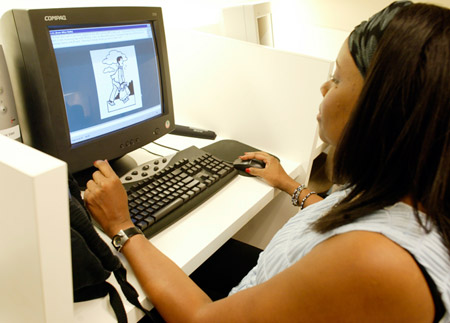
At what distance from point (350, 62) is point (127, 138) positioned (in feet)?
2.03

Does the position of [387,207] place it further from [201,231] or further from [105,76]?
[105,76]

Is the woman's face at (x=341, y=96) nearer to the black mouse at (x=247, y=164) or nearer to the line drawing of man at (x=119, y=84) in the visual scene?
the black mouse at (x=247, y=164)

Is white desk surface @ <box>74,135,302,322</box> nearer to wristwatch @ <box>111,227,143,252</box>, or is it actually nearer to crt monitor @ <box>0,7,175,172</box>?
wristwatch @ <box>111,227,143,252</box>

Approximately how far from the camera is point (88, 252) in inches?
23.7

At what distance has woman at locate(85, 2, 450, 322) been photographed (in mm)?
488

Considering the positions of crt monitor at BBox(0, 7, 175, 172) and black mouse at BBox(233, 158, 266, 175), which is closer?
crt monitor at BBox(0, 7, 175, 172)

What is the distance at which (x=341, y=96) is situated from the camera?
636 mm

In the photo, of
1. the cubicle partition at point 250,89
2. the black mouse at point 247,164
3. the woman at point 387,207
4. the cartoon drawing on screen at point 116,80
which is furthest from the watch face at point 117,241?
the cubicle partition at point 250,89

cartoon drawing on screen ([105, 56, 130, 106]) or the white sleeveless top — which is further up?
cartoon drawing on screen ([105, 56, 130, 106])

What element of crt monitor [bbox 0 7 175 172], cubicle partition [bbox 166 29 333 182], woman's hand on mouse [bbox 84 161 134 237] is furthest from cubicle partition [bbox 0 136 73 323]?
cubicle partition [bbox 166 29 333 182]

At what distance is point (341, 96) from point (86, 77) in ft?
1.90

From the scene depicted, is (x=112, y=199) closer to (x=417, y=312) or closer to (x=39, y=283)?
(x=39, y=283)

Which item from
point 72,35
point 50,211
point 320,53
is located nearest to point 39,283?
point 50,211

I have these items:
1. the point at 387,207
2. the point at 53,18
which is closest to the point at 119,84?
the point at 53,18
